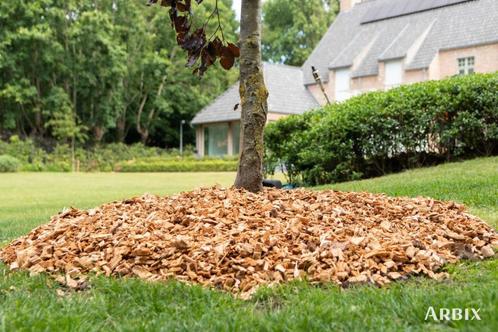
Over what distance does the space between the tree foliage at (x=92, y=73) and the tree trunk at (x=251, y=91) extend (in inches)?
1056

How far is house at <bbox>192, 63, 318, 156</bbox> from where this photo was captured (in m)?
28.1

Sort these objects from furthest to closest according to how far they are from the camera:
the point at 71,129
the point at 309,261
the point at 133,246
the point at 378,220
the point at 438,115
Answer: the point at 71,129 < the point at 438,115 < the point at 378,220 < the point at 133,246 < the point at 309,261

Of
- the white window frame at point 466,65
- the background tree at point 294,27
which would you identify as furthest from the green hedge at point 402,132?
the background tree at point 294,27

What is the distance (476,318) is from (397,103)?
281 inches

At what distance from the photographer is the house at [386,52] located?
2477 cm

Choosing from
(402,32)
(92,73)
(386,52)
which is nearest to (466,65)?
(386,52)

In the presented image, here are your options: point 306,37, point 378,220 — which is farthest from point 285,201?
point 306,37

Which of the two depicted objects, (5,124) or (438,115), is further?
(5,124)

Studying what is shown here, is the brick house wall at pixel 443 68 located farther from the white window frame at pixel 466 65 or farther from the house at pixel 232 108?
the house at pixel 232 108

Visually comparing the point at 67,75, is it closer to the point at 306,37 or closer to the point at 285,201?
the point at 306,37

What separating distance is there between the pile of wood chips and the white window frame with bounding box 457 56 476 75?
2216cm

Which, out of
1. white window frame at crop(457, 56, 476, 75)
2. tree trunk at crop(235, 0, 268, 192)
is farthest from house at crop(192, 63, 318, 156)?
tree trunk at crop(235, 0, 268, 192)

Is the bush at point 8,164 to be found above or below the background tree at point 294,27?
below

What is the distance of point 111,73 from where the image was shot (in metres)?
31.2
